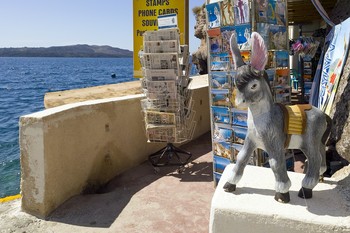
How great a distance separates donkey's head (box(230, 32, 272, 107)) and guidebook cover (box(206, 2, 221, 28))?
6.48 feet

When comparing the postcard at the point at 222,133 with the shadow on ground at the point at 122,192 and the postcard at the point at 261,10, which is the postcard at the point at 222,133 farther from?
the postcard at the point at 261,10

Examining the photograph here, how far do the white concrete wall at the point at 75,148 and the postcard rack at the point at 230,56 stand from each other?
6.17 ft

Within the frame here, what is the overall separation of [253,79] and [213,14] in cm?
230

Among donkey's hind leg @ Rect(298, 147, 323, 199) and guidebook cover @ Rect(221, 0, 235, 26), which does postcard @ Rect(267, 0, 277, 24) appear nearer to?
guidebook cover @ Rect(221, 0, 235, 26)

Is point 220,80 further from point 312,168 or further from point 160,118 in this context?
point 312,168

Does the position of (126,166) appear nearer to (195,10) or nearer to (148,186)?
(148,186)

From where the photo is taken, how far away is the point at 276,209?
8.91 feet

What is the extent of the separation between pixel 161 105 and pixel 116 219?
2.22m

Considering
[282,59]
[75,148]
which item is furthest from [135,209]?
[282,59]

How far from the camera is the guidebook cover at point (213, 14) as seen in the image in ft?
15.1

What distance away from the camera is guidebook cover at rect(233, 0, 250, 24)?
424 centimetres

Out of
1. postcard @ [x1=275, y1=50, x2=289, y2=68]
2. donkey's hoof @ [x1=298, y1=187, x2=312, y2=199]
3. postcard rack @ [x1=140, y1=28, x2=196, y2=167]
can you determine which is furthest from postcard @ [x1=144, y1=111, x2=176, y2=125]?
donkey's hoof @ [x1=298, y1=187, x2=312, y2=199]

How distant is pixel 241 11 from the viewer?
4.31 meters

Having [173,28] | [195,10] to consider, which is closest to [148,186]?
[173,28]
